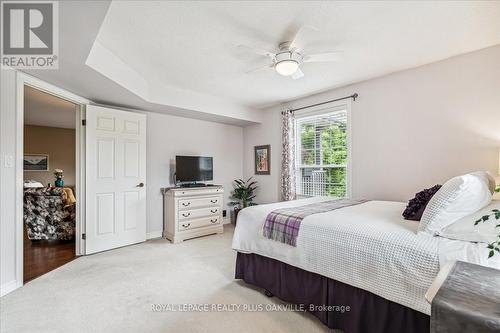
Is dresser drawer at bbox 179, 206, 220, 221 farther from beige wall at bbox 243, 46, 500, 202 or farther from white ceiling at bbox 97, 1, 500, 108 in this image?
beige wall at bbox 243, 46, 500, 202

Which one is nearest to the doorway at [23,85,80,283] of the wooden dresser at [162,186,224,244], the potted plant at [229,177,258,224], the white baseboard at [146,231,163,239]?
the white baseboard at [146,231,163,239]

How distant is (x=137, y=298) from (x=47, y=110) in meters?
4.89

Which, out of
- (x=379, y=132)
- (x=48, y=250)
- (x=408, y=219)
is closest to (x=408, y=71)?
(x=379, y=132)

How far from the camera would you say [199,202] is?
13.5ft

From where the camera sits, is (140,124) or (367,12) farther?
(140,124)

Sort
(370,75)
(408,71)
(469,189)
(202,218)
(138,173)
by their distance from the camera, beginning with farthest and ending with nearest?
(202,218)
(138,173)
(370,75)
(408,71)
(469,189)

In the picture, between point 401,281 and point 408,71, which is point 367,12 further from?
point 401,281

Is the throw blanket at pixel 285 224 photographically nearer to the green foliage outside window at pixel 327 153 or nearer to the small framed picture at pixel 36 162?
the green foliage outside window at pixel 327 153

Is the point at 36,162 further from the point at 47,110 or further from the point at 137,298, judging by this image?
the point at 137,298

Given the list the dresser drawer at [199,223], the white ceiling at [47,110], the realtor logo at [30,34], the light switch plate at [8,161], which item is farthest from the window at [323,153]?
the white ceiling at [47,110]

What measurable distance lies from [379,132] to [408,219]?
1.75m

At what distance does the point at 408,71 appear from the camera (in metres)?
3.02

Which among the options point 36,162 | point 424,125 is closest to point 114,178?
point 424,125

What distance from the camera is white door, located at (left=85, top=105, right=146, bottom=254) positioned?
3.31 meters
